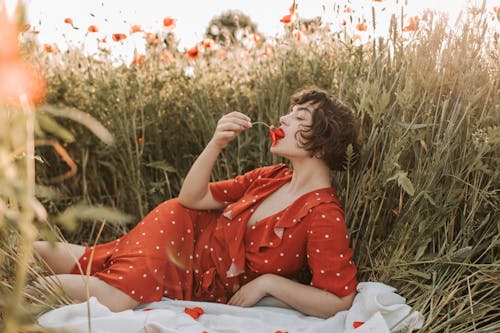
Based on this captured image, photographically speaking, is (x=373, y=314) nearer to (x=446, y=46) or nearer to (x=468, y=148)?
(x=468, y=148)

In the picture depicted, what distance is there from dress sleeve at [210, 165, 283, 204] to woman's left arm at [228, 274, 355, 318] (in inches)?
15.7

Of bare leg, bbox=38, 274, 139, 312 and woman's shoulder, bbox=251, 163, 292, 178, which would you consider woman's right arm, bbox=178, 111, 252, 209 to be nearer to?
woman's shoulder, bbox=251, 163, 292, 178

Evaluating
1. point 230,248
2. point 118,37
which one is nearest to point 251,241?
point 230,248

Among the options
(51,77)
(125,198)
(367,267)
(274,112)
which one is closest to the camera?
(367,267)

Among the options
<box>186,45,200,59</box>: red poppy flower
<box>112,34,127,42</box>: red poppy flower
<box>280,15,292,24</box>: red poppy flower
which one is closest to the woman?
<box>280,15,292,24</box>: red poppy flower

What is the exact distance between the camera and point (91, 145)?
3100mm

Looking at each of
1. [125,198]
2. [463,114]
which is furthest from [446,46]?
[125,198]

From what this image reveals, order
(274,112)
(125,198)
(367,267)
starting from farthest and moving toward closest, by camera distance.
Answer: (125,198) → (274,112) → (367,267)

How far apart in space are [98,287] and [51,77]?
1.76 m

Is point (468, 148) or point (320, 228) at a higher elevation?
point (468, 148)

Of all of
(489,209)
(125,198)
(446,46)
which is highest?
(446,46)

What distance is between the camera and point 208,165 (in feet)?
7.11

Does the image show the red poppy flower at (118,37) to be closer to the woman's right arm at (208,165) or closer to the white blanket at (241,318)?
the woman's right arm at (208,165)

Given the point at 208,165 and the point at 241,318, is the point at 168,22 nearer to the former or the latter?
the point at 208,165
